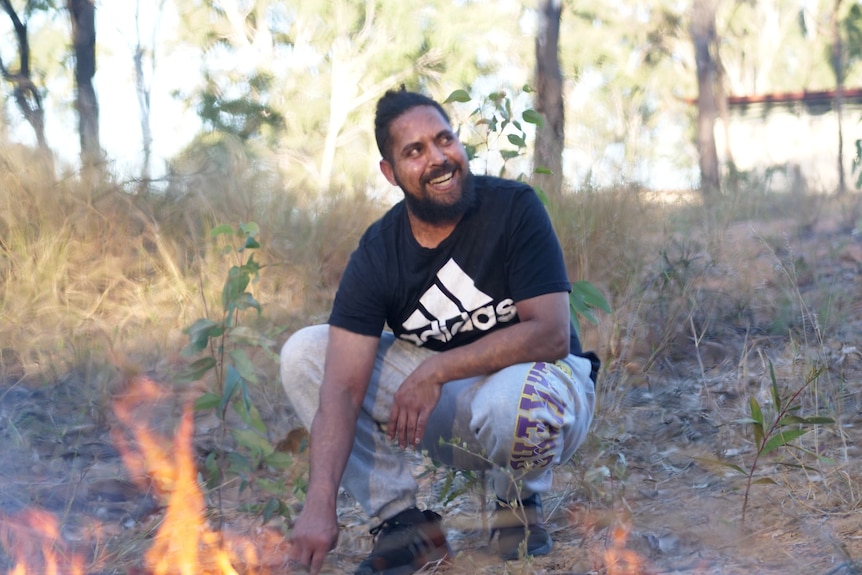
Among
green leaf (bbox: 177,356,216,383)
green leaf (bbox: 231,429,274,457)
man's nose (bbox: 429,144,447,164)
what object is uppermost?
man's nose (bbox: 429,144,447,164)

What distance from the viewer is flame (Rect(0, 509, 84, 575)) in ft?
8.01

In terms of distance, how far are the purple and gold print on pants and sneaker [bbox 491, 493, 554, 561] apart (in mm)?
165

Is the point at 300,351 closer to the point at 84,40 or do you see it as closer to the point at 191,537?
the point at 191,537

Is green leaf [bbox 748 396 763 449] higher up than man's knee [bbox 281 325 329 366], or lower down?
lower down

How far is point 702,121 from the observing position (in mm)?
15844

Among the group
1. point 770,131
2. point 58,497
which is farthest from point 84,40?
point 770,131

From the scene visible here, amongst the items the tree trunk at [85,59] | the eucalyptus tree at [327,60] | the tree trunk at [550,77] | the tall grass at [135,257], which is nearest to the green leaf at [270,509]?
the tall grass at [135,257]

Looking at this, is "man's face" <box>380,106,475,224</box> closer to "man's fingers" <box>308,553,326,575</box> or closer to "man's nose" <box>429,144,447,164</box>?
"man's nose" <box>429,144,447,164</box>

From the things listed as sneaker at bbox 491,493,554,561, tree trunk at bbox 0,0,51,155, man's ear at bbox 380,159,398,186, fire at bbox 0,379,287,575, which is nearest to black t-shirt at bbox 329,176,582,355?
man's ear at bbox 380,159,398,186

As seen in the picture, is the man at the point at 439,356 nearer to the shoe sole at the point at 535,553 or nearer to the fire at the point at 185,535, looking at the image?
the shoe sole at the point at 535,553

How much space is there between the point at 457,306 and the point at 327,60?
22380 mm

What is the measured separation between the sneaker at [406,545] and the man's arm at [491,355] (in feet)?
0.77

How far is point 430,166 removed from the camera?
8.64 ft

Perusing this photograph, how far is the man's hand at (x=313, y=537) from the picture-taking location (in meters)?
2.24
